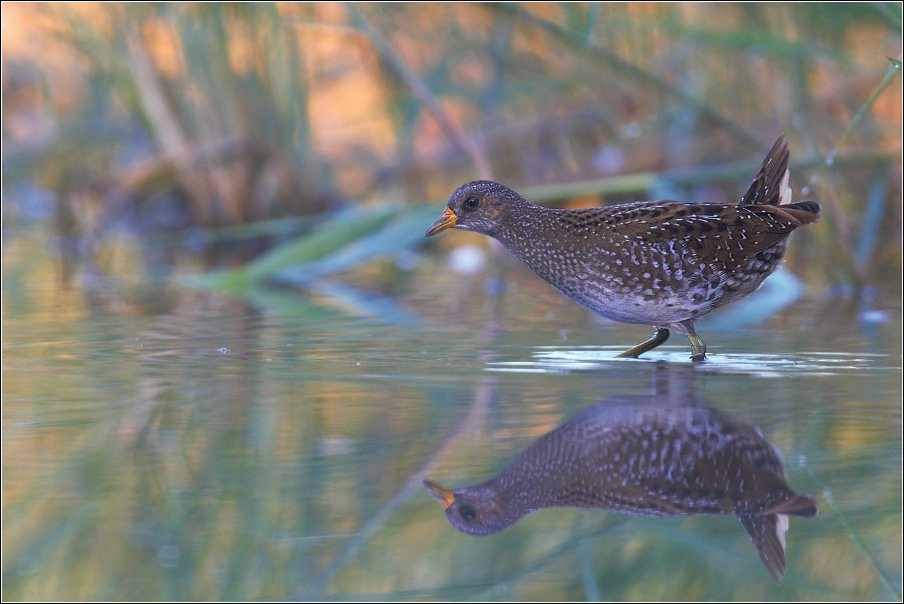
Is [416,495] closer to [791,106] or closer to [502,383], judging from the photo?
[502,383]

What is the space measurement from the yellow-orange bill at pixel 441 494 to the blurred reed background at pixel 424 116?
190 cm

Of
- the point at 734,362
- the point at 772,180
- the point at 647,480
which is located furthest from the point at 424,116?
the point at 647,480

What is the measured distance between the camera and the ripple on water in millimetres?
3156

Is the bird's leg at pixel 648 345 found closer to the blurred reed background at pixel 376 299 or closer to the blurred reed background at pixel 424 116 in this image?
the blurred reed background at pixel 376 299

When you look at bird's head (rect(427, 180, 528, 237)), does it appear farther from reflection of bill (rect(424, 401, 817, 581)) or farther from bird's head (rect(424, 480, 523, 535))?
bird's head (rect(424, 480, 523, 535))

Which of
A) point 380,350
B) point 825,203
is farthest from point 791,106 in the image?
point 380,350

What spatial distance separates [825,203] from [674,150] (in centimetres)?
203

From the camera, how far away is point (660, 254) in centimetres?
353

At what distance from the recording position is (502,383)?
299 cm

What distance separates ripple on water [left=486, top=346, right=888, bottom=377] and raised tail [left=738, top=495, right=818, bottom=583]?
3.90 feet

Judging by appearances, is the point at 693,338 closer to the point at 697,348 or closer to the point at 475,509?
the point at 697,348

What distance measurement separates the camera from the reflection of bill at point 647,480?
1896 millimetres

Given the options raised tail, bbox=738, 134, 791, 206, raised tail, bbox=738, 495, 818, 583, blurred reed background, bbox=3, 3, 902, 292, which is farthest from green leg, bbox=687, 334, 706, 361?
raised tail, bbox=738, 495, 818, 583

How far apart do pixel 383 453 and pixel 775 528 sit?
75 centimetres
